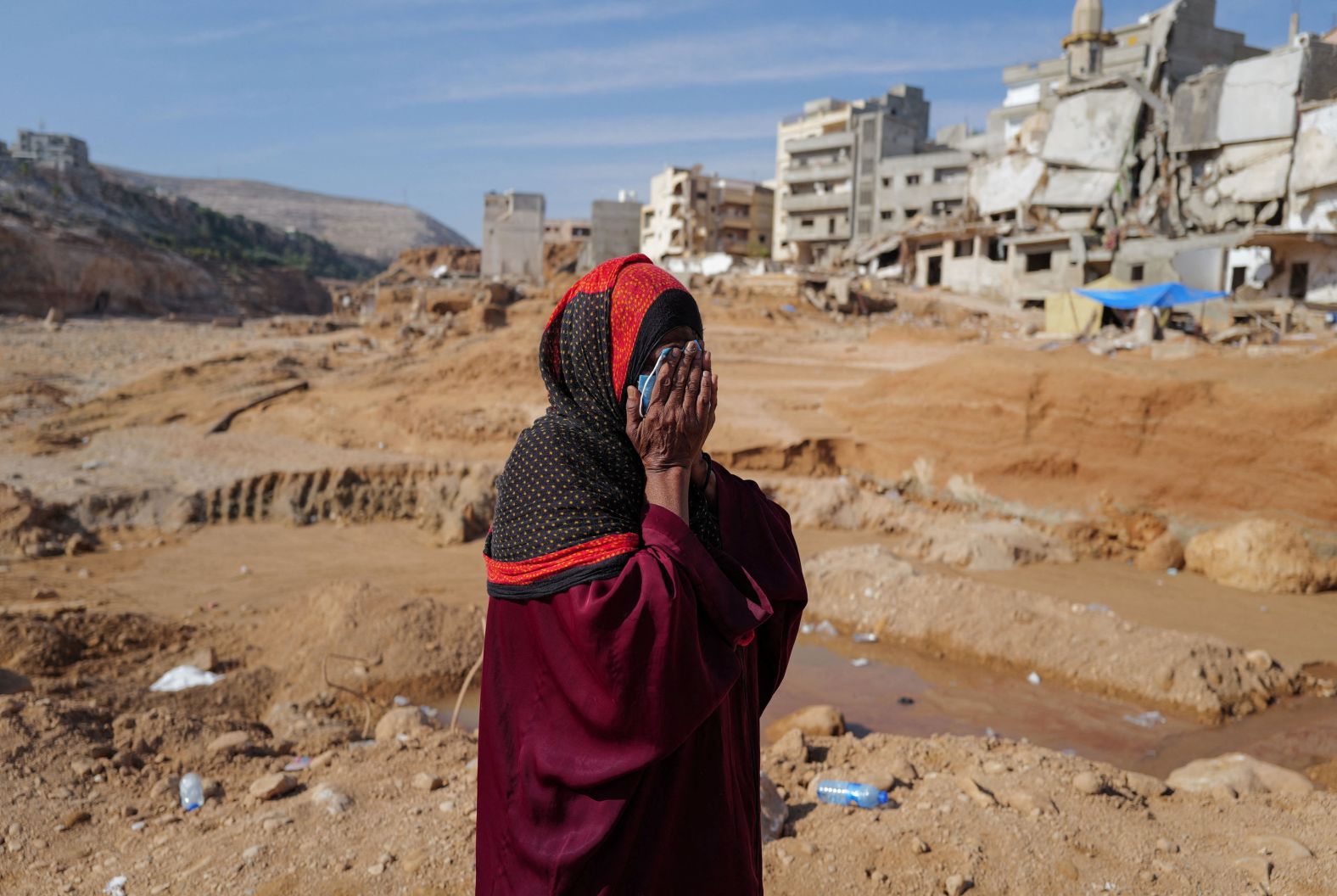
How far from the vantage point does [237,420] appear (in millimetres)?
12781

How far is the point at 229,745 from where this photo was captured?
387cm

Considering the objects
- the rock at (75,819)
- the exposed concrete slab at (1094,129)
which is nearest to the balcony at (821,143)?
the exposed concrete slab at (1094,129)

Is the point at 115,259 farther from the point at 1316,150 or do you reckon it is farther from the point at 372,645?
the point at 1316,150

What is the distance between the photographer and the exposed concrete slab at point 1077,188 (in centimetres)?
3082

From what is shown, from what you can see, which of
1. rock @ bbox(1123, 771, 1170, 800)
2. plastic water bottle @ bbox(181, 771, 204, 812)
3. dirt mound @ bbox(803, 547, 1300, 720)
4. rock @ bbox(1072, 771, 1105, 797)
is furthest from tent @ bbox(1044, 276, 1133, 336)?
plastic water bottle @ bbox(181, 771, 204, 812)

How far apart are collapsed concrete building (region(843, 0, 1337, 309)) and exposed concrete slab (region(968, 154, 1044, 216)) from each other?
0.22 feet

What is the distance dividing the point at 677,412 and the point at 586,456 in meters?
0.17

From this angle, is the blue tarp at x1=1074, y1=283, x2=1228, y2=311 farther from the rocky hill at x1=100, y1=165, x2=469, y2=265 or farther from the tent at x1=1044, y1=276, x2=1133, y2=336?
the rocky hill at x1=100, y1=165, x2=469, y2=265

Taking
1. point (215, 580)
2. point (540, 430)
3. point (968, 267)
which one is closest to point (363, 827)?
point (540, 430)

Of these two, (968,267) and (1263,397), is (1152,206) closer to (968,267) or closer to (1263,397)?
(968,267)

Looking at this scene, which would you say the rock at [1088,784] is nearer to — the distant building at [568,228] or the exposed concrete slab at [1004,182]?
the exposed concrete slab at [1004,182]

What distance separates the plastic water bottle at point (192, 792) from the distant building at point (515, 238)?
4380cm

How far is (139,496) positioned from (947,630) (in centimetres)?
838

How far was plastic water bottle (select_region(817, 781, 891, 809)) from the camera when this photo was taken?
322 cm
